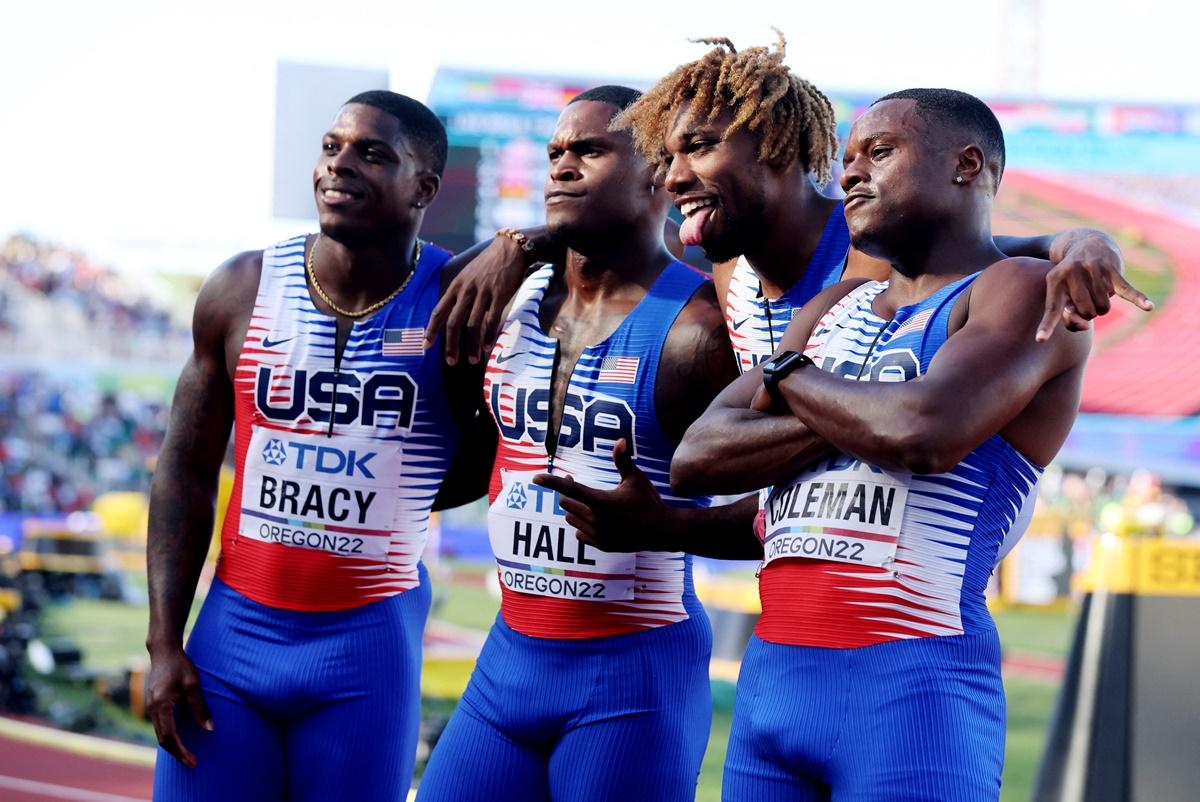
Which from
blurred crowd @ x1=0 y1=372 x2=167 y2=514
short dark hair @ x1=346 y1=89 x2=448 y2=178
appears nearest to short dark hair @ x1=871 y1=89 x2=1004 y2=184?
short dark hair @ x1=346 y1=89 x2=448 y2=178

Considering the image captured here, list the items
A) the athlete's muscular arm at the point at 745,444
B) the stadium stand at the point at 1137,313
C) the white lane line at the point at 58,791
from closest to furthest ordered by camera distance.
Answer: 1. the athlete's muscular arm at the point at 745,444
2. the white lane line at the point at 58,791
3. the stadium stand at the point at 1137,313

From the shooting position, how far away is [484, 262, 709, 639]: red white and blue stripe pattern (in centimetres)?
321

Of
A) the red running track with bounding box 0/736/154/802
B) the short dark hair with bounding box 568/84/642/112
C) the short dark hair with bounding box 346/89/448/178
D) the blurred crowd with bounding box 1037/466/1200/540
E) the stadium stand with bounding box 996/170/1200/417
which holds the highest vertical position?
the short dark hair with bounding box 568/84/642/112

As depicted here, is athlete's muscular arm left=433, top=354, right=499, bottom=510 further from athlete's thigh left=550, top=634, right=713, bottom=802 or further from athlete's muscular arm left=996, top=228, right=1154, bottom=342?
athlete's muscular arm left=996, top=228, right=1154, bottom=342

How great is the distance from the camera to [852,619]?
8.21 feet

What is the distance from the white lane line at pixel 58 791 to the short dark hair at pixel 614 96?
21.2 feet

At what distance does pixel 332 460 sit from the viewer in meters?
3.53

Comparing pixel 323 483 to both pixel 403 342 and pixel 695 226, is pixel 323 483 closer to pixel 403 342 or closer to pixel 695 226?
pixel 403 342

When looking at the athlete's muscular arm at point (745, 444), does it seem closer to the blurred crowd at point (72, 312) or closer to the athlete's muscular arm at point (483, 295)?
the athlete's muscular arm at point (483, 295)

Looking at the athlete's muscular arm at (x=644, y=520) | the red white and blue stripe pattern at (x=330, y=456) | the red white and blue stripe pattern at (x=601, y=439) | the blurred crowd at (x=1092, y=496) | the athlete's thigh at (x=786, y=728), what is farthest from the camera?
the blurred crowd at (x=1092, y=496)

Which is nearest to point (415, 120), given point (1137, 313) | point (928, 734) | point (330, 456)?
point (330, 456)

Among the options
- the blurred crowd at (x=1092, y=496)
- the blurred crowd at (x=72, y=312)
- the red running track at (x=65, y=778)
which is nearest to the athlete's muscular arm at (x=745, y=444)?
the red running track at (x=65, y=778)

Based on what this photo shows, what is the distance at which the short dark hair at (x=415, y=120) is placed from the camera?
3725 millimetres

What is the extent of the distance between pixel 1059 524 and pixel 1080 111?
648cm
